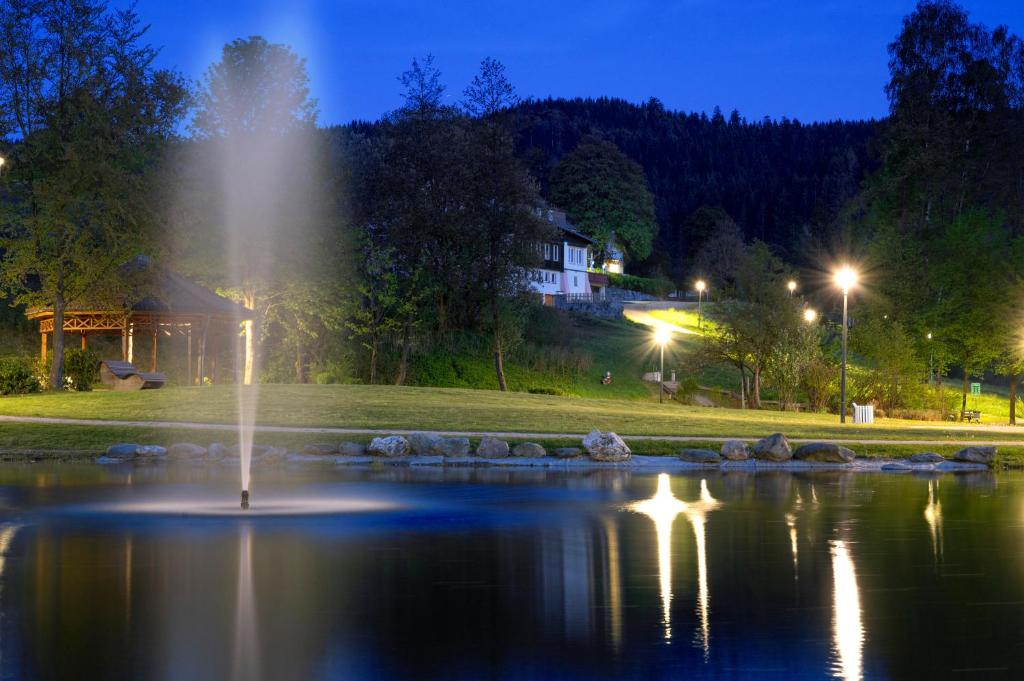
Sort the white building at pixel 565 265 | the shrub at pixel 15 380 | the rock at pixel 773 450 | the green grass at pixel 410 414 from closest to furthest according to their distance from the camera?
the rock at pixel 773 450 → the green grass at pixel 410 414 → the shrub at pixel 15 380 → the white building at pixel 565 265

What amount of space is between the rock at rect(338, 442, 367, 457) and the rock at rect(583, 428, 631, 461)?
603cm

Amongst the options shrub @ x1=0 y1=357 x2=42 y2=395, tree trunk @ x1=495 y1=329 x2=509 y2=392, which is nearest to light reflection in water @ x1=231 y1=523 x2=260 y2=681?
shrub @ x1=0 y1=357 x2=42 y2=395

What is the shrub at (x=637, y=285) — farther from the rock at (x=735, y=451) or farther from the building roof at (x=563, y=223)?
the rock at (x=735, y=451)

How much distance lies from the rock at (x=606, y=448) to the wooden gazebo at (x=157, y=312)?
2691 cm

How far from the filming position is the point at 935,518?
734 inches

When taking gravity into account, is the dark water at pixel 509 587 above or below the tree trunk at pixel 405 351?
below

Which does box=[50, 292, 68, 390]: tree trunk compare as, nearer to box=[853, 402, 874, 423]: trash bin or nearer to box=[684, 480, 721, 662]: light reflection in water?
box=[684, 480, 721, 662]: light reflection in water

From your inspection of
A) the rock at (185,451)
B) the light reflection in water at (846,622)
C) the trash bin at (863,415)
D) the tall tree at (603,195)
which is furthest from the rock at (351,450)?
the tall tree at (603,195)

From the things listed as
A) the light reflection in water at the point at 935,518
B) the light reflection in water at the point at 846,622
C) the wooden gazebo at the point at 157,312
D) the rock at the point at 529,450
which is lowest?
the light reflection in water at the point at 846,622

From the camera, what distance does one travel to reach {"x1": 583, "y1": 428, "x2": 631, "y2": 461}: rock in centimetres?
2905

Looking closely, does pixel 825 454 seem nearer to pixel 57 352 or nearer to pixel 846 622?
pixel 846 622

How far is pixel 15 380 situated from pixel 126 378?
197 inches

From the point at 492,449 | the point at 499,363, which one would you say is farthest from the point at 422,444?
the point at 499,363

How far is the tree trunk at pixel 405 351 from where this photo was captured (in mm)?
65000
